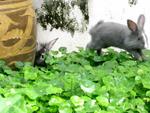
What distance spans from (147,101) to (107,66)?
65 cm

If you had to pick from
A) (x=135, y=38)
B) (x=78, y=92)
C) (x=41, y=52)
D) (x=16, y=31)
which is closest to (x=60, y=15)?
(x=41, y=52)

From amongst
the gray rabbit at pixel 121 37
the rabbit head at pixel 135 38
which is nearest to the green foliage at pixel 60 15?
the gray rabbit at pixel 121 37

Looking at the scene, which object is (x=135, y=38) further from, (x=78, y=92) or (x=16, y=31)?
(x=78, y=92)

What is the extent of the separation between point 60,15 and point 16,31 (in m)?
0.64

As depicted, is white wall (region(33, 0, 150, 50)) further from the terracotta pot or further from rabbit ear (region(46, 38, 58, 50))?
the terracotta pot

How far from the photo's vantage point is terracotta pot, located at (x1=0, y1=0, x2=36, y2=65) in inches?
102

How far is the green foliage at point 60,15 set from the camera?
125 inches

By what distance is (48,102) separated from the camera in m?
1.62

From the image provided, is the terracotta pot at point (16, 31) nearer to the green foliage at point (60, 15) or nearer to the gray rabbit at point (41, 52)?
the gray rabbit at point (41, 52)

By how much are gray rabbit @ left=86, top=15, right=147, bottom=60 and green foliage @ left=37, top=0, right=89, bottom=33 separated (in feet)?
1.15

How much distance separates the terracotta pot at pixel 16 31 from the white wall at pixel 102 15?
1.49 ft

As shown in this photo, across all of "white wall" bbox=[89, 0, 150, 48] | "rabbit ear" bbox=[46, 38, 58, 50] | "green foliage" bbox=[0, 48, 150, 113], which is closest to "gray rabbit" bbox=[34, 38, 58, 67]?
"rabbit ear" bbox=[46, 38, 58, 50]

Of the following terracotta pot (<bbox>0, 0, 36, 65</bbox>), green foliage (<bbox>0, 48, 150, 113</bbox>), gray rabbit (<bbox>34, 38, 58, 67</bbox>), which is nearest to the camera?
green foliage (<bbox>0, 48, 150, 113</bbox>)

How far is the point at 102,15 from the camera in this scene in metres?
3.14
